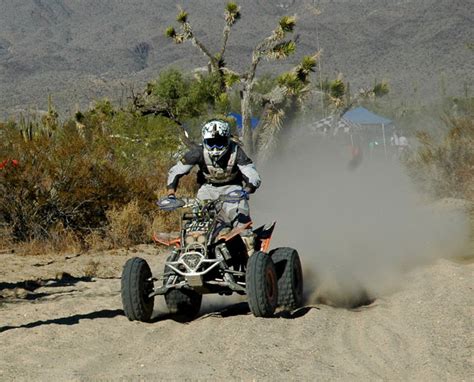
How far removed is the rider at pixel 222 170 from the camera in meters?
9.03

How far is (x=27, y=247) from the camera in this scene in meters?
14.2

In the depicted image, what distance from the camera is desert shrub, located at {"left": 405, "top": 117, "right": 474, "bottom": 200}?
20.8 meters

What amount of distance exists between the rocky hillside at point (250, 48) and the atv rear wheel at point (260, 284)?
76785mm

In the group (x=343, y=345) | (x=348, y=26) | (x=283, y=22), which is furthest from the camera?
(x=348, y=26)

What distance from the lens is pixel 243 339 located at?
7375mm

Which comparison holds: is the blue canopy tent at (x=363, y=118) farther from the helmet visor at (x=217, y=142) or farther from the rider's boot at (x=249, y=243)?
the rider's boot at (x=249, y=243)

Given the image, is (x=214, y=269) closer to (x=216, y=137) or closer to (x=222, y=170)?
(x=222, y=170)

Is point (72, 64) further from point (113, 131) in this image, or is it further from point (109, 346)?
point (109, 346)

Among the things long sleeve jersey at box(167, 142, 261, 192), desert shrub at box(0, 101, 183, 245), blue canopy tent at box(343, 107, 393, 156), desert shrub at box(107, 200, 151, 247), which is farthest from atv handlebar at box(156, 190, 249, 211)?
blue canopy tent at box(343, 107, 393, 156)

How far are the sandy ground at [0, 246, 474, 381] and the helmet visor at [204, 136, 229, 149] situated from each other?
1741 millimetres

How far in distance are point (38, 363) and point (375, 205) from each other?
15.6 metres

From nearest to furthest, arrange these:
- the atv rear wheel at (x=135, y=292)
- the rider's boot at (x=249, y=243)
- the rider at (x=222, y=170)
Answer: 1. the atv rear wheel at (x=135, y=292)
2. the rider's boot at (x=249, y=243)
3. the rider at (x=222, y=170)

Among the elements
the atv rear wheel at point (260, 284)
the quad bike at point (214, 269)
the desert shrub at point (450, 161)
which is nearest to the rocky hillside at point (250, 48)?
the desert shrub at point (450, 161)

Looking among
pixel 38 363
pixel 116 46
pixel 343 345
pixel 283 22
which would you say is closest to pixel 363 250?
pixel 343 345
